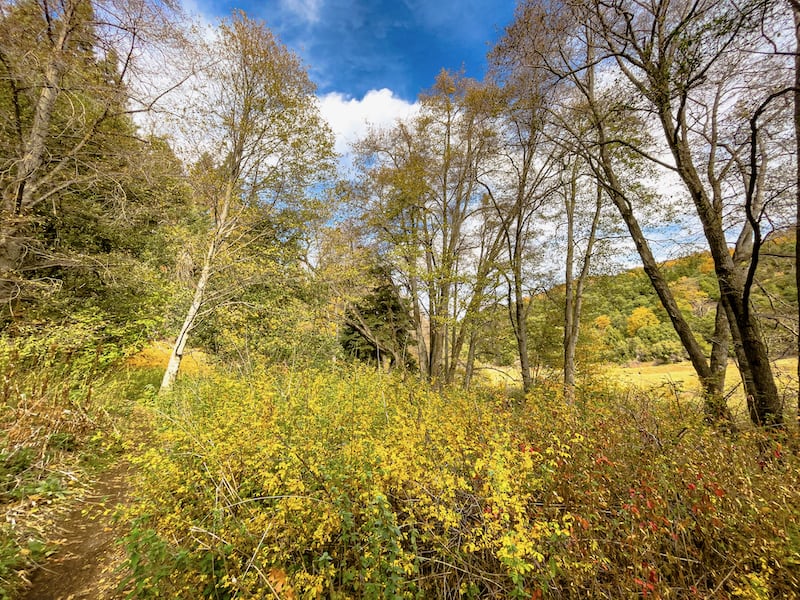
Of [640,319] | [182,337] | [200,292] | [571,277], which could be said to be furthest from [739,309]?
[640,319]

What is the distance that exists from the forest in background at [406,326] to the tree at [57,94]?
6cm

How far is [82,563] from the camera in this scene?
2.78 m

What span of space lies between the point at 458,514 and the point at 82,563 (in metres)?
3.56

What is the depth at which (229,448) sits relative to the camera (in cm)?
270

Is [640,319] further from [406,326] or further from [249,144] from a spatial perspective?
[249,144]

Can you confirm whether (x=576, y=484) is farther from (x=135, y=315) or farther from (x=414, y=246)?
(x=135, y=315)

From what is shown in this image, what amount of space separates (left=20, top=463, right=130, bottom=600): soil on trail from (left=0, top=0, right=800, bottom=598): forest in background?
171 millimetres

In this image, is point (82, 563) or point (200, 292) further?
point (200, 292)

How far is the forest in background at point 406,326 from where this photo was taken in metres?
2.08

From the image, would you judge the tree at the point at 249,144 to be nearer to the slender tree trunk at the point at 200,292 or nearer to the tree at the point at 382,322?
the slender tree trunk at the point at 200,292

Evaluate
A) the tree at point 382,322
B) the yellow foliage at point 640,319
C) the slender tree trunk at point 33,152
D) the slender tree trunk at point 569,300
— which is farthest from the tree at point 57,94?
the yellow foliage at point 640,319

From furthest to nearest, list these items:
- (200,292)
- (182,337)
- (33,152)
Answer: (200,292)
(182,337)
(33,152)

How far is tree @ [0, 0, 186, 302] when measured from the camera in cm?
491

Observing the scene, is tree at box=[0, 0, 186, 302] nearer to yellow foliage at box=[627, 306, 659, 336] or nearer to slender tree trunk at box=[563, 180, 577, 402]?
slender tree trunk at box=[563, 180, 577, 402]
